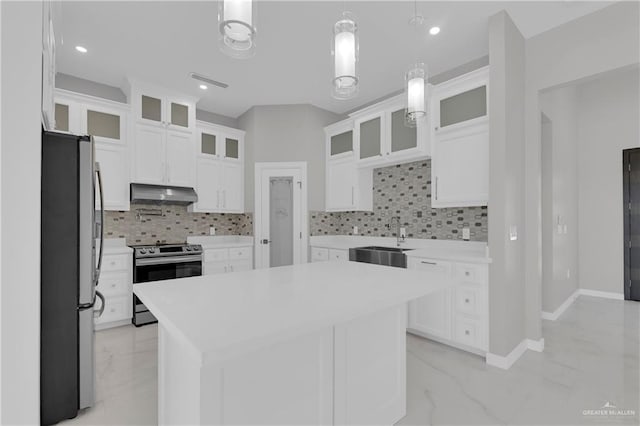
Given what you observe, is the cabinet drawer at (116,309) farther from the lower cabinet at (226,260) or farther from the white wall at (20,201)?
the white wall at (20,201)

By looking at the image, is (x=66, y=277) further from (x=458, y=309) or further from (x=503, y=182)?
(x=503, y=182)

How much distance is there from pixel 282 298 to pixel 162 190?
331 cm

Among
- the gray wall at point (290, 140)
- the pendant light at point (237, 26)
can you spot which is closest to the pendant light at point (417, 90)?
the pendant light at point (237, 26)

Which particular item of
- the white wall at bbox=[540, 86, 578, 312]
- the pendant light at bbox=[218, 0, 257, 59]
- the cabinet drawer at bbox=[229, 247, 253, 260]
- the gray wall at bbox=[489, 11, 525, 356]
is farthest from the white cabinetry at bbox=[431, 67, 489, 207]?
the cabinet drawer at bbox=[229, 247, 253, 260]

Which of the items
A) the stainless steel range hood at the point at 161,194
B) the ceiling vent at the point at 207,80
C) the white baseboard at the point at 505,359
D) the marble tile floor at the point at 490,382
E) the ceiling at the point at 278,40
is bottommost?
the marble tile floor at the point at 490,382

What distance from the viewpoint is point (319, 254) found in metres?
4.38

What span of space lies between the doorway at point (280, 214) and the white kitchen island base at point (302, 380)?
2.88m

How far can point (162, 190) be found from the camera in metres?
Answer: 3.96

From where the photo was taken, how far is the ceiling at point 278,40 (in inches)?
100

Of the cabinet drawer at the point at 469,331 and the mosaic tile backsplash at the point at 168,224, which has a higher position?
the mosaic tile backsplash at the point at 168,224

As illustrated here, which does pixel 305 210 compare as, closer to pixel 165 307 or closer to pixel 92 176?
pixel 92 176

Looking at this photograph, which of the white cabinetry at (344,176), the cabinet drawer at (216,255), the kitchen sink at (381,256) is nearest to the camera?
the kitchen sink at (381,256)

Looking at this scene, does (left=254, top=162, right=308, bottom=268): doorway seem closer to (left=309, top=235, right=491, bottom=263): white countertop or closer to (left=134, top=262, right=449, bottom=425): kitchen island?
(left=309, top=235, right=491, bottom=263): white countertop

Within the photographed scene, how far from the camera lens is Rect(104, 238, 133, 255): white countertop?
11.6 feet
